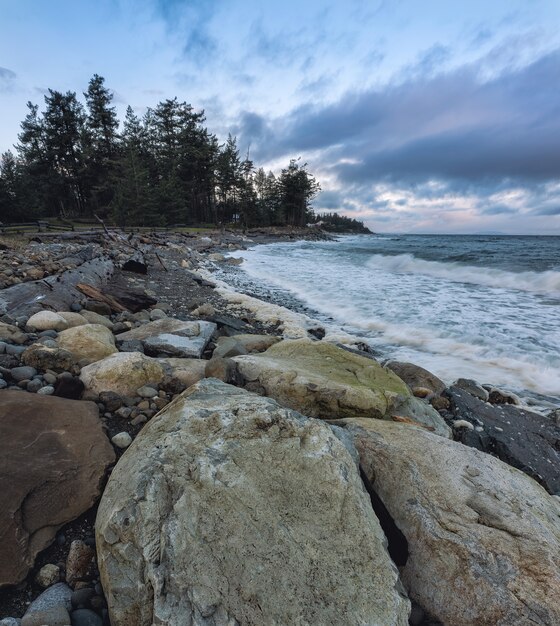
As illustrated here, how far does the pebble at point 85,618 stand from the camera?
1327mm

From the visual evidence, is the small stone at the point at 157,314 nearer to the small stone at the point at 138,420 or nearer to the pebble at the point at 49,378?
the pebble at the point at 49,378

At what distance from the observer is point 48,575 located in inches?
60.0

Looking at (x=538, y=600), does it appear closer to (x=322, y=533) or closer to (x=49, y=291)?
(x=322, y=533)

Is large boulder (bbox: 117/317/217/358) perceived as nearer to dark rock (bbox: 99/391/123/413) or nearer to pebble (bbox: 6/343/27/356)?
pebble (bbox: 6/343/27/356)

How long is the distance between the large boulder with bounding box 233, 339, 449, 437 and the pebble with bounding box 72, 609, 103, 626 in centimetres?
177

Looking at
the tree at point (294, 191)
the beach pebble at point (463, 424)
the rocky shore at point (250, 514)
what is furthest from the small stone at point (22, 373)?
the tree at point (294, 191)

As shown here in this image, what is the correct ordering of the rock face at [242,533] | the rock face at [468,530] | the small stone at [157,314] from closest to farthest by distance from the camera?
the rock face at [242,533]
the rock face at [468,530]
the small stone at [157,314]

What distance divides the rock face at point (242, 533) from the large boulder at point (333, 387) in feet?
3.39

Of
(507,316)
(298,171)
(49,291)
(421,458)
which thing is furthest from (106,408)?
(298,171)

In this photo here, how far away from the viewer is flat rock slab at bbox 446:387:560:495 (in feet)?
9.69

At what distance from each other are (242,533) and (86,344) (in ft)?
9.23

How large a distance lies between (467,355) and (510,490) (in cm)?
406

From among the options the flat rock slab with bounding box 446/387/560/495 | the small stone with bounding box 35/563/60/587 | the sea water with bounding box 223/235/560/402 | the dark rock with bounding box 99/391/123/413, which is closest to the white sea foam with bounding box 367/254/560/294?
the sea water with bounding box 223/235/560/402

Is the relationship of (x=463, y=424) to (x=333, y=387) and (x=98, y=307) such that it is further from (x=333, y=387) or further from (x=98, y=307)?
(x=98, y=307)
